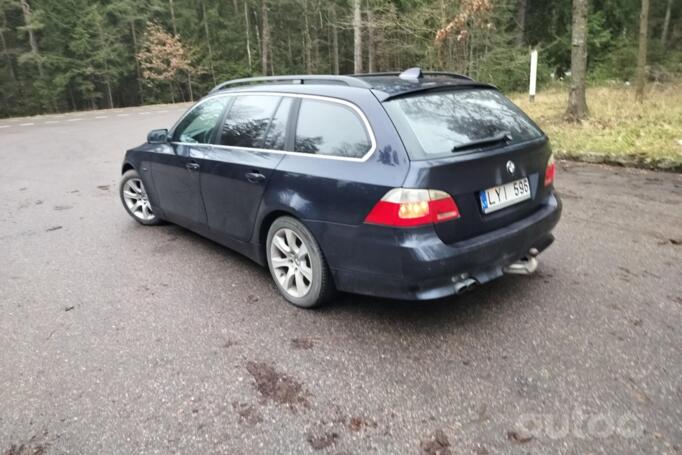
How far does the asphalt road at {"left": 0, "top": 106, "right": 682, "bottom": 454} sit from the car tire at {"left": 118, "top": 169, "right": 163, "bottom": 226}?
67 centimetres

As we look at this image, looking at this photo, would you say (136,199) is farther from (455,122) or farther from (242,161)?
(455,122)

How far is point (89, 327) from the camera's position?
3.48m

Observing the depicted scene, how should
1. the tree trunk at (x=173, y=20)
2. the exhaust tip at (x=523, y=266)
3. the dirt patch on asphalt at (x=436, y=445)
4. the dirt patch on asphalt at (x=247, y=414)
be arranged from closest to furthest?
the dirt patch on asphalt at (x=436, y=445) → the dirt patch on asphalt at (x=247, y=414) → the exhaust tip at (x=523, y=266) → the tree trunk at (x=173, y=20)

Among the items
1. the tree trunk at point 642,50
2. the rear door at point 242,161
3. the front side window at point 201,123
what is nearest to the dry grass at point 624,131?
the tree trunk at point 642,50

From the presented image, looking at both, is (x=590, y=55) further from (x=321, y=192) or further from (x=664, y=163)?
(x=321, y=192)

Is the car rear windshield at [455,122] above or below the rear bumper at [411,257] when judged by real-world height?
above

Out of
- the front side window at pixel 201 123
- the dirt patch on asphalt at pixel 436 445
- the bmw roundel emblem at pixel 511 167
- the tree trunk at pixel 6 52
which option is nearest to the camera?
the dirt patch on asphalt at pixel 436 445

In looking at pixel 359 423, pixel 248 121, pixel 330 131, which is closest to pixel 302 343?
pixel 359 423

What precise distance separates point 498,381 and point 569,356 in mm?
519

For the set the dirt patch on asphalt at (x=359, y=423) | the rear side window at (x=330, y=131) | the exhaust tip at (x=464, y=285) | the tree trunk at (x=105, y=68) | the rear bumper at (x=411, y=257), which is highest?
the tree trunk at (x=105, y=68)

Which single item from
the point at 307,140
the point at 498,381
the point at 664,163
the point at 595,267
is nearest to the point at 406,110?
the point at 307,140

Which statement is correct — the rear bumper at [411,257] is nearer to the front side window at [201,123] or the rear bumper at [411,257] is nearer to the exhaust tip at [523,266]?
the exhaust tip at [523,266]

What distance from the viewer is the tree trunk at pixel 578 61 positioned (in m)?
10.1

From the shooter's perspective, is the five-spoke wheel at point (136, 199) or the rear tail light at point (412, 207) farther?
A: the five-spoke wheel at point (136, 199)
